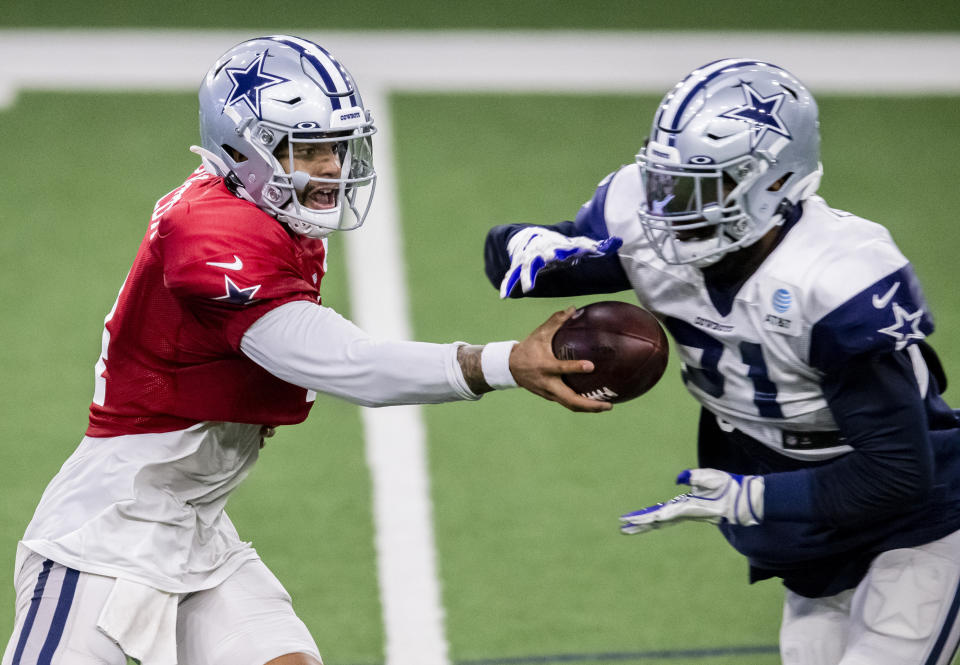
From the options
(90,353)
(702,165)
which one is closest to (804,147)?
(702,165)

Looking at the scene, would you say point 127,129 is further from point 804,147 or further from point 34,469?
point 804,147

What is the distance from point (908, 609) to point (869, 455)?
0.40m

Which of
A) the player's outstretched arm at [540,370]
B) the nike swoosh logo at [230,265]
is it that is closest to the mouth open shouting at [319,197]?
the nike swoosh logo at [230,265]

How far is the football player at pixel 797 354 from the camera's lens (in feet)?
9.81

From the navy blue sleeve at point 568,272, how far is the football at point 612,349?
14.4 inches

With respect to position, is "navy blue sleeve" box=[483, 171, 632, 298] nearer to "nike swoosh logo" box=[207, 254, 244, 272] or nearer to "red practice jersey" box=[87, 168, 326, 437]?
"red practice jersey" box=[87, 168, 326, 437]

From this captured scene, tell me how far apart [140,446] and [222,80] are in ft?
2.79

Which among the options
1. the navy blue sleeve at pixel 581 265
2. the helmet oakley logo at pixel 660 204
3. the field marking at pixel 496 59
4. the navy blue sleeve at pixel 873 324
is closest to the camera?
the navy blue sleeve at pixel 873 324

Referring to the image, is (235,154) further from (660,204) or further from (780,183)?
(780,183)

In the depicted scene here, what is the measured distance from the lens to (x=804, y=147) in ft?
10.4

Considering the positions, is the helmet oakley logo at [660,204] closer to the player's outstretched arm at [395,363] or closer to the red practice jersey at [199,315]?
the player's outstretched arm at [395,363]

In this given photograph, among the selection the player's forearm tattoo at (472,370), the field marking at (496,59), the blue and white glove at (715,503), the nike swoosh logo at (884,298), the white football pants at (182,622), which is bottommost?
the white football pants at (182,622)

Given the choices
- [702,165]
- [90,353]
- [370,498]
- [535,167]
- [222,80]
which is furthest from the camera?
[535,167]

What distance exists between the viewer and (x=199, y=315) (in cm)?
317
